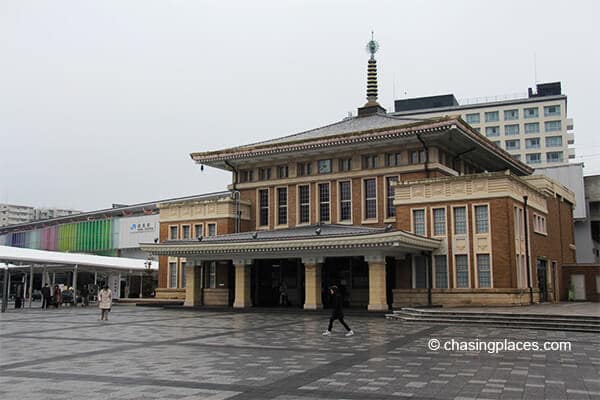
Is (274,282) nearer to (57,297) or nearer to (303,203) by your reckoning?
(303,203)

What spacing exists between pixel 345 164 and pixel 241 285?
28.1ft

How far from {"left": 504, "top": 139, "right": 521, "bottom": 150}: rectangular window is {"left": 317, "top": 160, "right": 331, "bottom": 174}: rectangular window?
2291 inches

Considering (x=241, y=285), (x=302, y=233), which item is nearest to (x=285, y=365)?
(x=302, y=233)

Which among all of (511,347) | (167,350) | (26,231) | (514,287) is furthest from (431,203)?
(26,231)

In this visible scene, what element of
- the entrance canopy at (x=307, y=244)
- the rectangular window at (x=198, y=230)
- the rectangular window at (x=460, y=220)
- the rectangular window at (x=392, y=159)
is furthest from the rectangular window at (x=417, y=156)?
the rectangular window at (x=198, y=230)

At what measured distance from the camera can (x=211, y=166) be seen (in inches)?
1443

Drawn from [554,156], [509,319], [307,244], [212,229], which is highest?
[554,156]

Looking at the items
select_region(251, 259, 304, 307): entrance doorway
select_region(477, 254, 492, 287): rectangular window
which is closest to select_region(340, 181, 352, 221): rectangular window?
select_region(251, 259, 304, 307): entrance doorway

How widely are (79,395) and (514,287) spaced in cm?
2074

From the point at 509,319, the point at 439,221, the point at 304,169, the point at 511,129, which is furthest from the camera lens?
the point at 511,129

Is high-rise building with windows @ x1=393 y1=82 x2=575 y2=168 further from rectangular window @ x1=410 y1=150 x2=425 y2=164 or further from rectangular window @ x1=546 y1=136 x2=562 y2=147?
rectangular window @ x1=410 y1=150 x2=425 y2=164

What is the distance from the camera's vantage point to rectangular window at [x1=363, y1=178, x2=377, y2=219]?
3095 centimetres

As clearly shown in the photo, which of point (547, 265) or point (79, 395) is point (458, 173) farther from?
point (79, 395)

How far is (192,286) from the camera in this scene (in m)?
32.0
